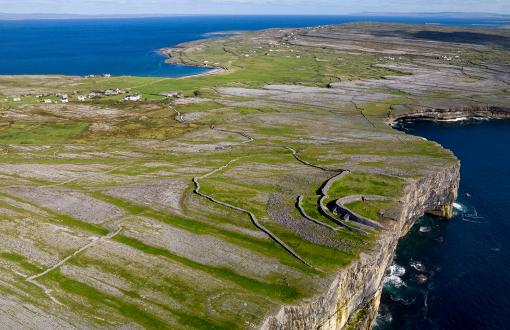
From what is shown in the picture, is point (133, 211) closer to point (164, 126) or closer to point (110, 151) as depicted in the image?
point (110, 151)

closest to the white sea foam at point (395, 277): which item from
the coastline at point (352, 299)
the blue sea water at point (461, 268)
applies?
the blue sea water at point (461, 268)

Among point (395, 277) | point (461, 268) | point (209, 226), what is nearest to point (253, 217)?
point (209, 226)

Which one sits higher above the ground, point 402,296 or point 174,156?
point 174,156

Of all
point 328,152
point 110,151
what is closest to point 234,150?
point 328,152

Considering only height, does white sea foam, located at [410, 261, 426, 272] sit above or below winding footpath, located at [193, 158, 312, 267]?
below

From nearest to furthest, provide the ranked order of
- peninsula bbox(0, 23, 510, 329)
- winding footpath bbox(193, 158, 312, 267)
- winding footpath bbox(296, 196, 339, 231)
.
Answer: peninsula bbox(0, 23, 510, 329) < winding footpath bbox(193, 158, 312, 267) < winding footpath bbox(296, 196, 339, 231)

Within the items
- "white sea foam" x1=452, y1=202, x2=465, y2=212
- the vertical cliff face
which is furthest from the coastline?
"white sea foam" x1=452, y1=202, x2=465, y2=212

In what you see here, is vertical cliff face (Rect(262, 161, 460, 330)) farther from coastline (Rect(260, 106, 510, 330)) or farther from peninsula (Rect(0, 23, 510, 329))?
peninsula (Rect(0, 23, 510, 329))

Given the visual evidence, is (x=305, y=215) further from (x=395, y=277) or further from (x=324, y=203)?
(x=395, y=277)

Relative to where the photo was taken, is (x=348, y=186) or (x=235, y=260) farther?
(x=348, y=186)
